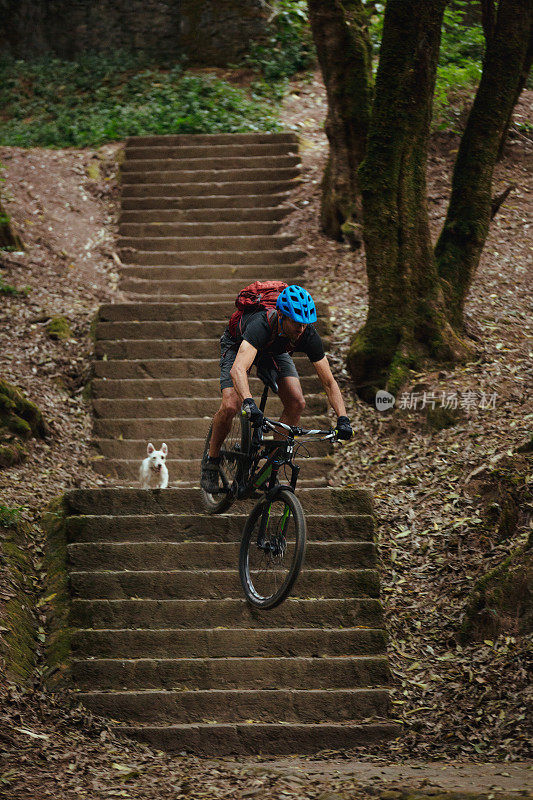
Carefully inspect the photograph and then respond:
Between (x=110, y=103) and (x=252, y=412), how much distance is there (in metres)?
14.1

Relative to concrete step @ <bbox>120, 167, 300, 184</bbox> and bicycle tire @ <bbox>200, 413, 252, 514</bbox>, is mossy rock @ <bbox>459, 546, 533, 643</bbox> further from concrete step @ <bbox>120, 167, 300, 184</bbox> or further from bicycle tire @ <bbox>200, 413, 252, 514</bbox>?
concrete step @ <bbox>120, 167, 300, 184</bbox>

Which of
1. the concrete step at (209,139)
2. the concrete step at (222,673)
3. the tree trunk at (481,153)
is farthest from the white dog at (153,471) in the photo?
the concrete step at (209,139)

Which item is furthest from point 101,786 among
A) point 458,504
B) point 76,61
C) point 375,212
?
point 76,61

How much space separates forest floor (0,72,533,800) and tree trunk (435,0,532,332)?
689 millimetres

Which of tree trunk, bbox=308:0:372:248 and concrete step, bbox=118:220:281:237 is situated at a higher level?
tree trunk, bbox=308:0:372:248

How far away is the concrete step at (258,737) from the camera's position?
5.15m

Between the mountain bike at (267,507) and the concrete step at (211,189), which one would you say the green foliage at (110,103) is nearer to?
the concrete step at (211,189)

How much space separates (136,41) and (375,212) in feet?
43.3

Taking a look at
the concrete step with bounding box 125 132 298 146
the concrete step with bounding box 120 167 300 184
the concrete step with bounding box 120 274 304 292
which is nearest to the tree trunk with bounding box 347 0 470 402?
the concrete step with bounding box 120 274 304 292

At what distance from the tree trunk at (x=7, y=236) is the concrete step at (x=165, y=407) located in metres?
3.85

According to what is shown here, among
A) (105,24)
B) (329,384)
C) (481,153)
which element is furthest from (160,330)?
(105,24)

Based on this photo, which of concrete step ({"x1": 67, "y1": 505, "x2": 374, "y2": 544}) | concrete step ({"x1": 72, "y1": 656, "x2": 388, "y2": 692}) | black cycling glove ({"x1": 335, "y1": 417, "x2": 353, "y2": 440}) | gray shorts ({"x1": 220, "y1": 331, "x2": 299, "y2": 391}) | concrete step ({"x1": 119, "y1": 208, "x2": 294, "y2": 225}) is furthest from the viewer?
concrete step ({"x1": 119, "y1": 208, "x2": 294, "y2": 225})

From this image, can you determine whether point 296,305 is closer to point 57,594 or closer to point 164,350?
point 57,594

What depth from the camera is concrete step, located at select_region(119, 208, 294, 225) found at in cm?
1290
